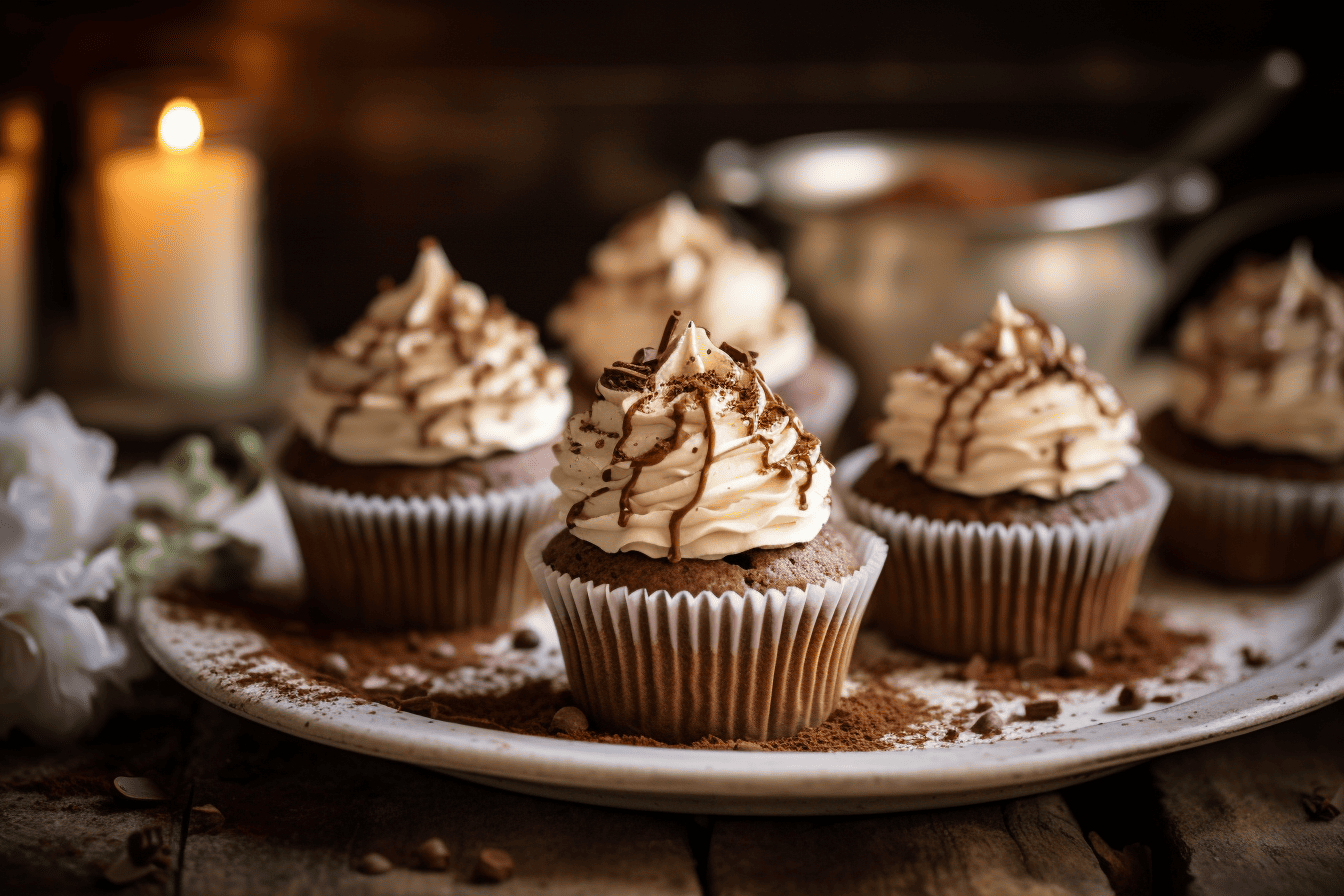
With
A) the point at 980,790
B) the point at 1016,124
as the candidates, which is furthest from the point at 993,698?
the point at 1016,124

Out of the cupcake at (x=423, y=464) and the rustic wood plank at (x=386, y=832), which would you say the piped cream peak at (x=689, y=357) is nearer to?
the cupcake at (x=423, y=464)

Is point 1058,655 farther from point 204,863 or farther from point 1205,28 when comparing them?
point 1205,28

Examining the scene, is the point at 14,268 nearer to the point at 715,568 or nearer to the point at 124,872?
the point at 124,872

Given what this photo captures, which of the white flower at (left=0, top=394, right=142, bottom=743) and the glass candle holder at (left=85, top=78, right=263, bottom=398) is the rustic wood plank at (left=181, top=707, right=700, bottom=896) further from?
the glass candle holder at (left=85, top=78, right=263, bottom=398)

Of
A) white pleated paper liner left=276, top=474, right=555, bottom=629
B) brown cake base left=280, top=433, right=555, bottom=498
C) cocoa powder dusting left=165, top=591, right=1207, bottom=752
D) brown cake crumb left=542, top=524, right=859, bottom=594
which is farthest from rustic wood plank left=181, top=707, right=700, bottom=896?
brown cake base left=280, top=433, right=555, bottom=498

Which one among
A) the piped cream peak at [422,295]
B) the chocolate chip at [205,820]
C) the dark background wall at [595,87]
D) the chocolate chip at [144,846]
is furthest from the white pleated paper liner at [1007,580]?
the dark background wall at [595,87]
